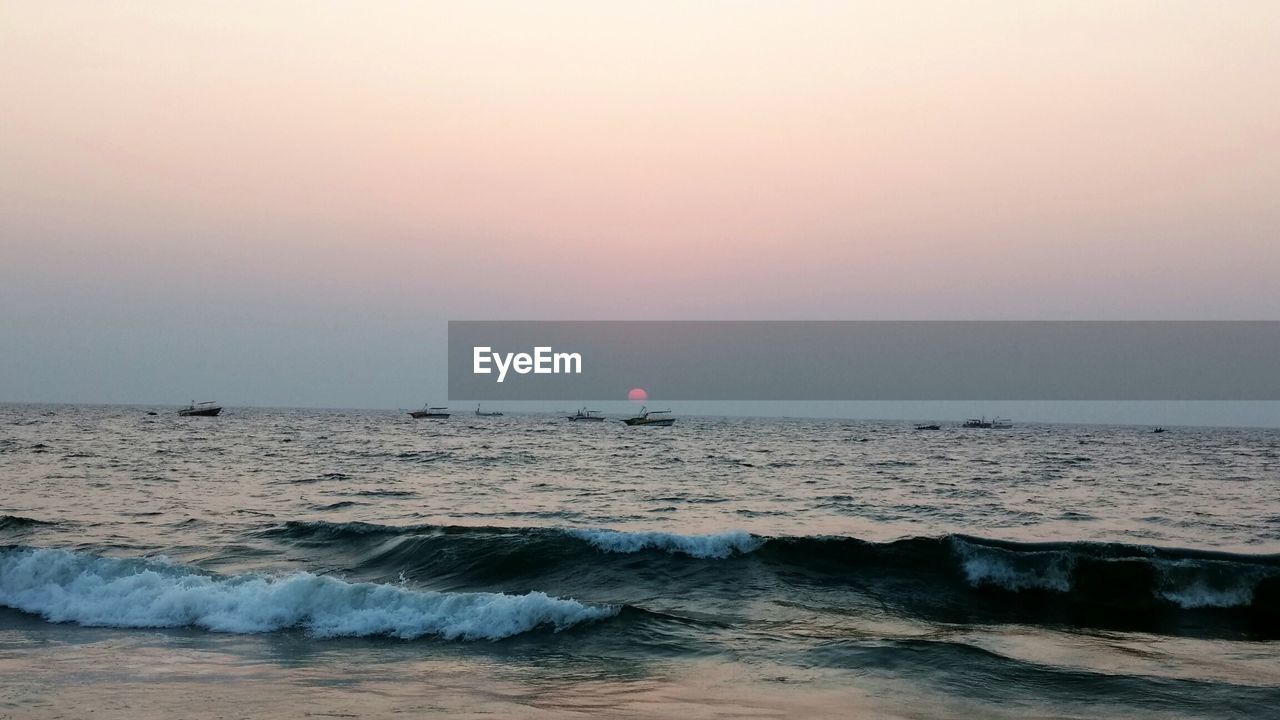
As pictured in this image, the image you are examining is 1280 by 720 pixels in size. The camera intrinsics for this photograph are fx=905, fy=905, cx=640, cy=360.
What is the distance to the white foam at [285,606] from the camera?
16.2 metres

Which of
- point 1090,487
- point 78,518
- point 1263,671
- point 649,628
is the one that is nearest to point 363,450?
point 78,518

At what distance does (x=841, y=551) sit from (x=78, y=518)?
909 inches

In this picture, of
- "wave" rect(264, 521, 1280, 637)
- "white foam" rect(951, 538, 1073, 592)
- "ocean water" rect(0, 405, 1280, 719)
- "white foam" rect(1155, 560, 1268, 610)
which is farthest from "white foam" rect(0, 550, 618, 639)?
"white foam" rect(1155, 560, 1268, 610)

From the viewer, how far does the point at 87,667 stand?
517 inches

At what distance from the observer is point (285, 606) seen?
16.9 metres

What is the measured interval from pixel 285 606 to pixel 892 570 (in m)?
14.0

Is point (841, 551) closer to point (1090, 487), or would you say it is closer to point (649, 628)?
point (649, 628)

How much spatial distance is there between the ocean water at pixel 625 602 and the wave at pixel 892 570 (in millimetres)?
90

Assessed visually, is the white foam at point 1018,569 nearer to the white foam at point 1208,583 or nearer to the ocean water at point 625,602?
the ocean water at point 625,602

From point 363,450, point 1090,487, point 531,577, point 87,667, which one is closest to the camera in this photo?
point 87,667

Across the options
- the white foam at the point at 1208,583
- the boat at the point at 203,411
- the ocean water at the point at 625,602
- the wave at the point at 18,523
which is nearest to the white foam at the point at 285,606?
the ocean water at the point at 625,602

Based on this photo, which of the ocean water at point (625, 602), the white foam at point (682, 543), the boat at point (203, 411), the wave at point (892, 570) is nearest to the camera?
the ocean water at point (625, 602)

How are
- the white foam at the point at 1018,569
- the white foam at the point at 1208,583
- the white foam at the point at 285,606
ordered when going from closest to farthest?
1. the white foam at the point at 285,606
2. the white foam at the point at 1208,583
3. the white foam at the point at 1018,569

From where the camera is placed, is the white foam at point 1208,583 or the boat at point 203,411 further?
the boat at point 203,411
